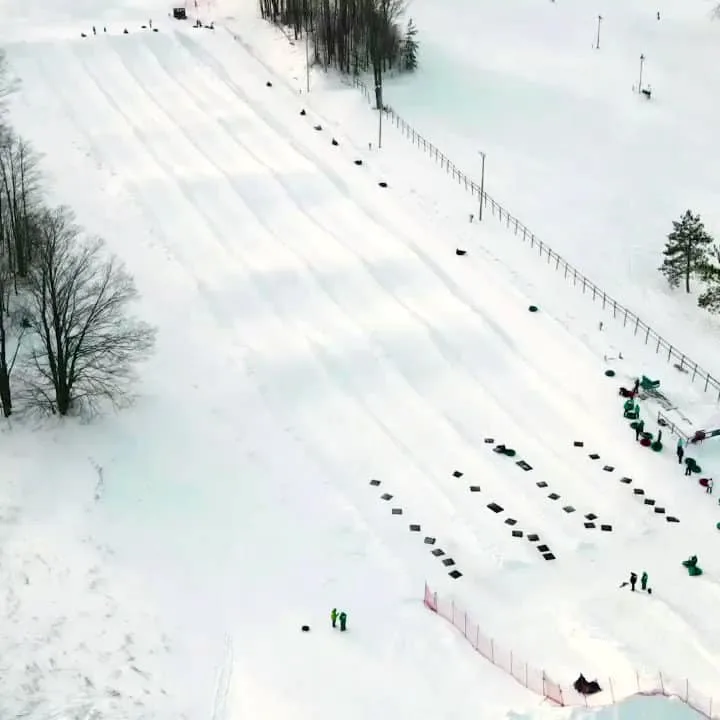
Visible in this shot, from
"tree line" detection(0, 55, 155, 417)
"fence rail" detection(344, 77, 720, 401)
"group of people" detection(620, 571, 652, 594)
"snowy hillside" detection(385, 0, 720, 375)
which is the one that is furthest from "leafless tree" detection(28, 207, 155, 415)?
"snowy hillside" detection(385, 0, 720, 375)

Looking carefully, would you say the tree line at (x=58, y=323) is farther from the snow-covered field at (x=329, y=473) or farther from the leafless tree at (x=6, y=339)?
the snow-covered field at (x=329, y=473)

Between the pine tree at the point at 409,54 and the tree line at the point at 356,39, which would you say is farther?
the pine tree at the point at 409,54

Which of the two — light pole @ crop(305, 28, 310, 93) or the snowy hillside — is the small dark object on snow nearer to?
the snowy hillside

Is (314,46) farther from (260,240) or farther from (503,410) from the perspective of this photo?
(503,410)

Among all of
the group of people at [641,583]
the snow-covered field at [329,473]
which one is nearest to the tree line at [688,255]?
the snow-covered field at [329,473]

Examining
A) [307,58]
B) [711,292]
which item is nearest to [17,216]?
[307,58]
